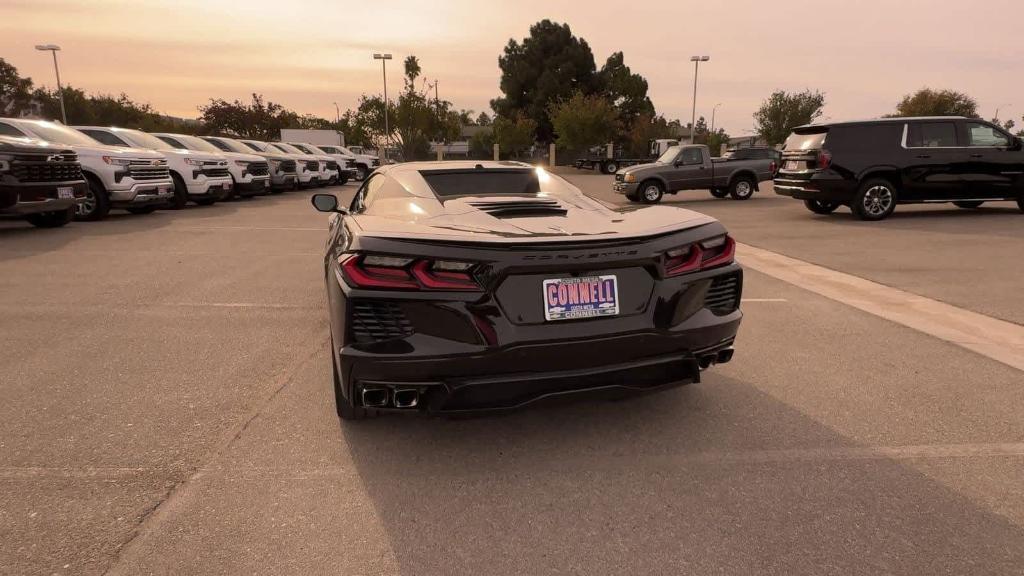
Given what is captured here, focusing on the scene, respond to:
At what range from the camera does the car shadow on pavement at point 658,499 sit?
2.20 meters

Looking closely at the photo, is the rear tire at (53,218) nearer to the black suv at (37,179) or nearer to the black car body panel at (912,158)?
the black suv at (37,179)

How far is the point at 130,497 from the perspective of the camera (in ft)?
8.47

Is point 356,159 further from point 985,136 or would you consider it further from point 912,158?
point 985,136

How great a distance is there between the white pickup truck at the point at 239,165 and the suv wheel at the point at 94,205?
416cm

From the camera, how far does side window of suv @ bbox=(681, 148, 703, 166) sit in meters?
18.0

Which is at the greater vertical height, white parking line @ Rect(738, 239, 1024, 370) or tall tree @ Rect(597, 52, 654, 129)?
tall tree @ Rect(597, 52, 654, 129)

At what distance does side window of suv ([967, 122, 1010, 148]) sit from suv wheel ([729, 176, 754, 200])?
6.69m

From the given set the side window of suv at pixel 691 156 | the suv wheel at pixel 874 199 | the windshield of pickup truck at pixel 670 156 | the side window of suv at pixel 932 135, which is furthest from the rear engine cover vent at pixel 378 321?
the side window of suv at pixel 691 156

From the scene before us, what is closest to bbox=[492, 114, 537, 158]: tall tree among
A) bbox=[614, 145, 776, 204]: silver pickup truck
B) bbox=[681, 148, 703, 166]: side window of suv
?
bbox=[614, 145, 776, 204]: silver pickup truck

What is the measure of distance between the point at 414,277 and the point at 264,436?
131 cm

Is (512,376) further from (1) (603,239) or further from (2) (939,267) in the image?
(2) (939,267)

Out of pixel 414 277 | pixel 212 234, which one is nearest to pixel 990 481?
pixel 414 277

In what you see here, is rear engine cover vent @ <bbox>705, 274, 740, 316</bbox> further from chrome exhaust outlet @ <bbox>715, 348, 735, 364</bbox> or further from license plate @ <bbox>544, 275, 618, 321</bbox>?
license plate @ <bbox>544, 275, 618, 321</bbox>

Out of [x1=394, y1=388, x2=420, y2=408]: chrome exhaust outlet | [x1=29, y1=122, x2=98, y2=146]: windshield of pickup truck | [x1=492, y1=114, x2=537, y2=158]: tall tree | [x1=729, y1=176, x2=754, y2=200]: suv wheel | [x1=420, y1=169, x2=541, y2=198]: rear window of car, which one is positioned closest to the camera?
[x1=394, y1=388, x2=420, y2=408]: chrome exhaust outlet
